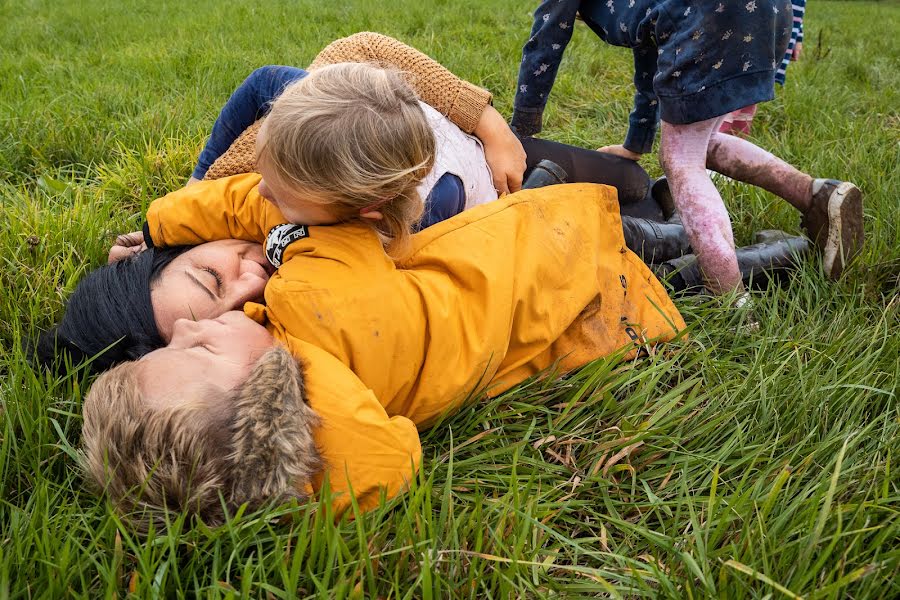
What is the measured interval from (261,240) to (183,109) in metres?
1.87

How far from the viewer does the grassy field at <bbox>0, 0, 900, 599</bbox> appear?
1246 mm

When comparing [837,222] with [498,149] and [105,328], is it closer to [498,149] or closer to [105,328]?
[498,149]

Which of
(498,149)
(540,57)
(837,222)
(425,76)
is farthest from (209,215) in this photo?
(837,222)

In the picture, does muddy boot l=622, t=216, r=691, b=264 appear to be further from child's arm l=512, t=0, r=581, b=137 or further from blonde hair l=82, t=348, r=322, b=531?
blonde hair l=82, t=348, r=322, b=531

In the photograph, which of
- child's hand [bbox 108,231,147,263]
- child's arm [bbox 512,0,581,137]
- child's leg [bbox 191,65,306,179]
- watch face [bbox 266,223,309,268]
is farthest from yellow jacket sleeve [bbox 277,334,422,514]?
child's arm [bbox 512,0,581,137]

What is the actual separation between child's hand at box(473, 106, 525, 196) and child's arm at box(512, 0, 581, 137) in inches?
17.3

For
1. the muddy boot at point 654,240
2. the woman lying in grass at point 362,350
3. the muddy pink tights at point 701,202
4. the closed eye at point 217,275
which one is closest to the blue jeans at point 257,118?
the woman lying in grass at point 362,350

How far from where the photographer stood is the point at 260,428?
1.28 meters

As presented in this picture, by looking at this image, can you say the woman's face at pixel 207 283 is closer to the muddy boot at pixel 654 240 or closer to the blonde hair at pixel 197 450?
the blonde hair at pixel 197 450

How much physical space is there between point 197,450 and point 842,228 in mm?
2207

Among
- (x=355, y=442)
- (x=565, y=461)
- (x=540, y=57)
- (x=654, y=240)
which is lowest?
(x=565, y=461)

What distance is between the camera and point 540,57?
253 cm

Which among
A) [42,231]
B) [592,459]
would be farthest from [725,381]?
[42,231]

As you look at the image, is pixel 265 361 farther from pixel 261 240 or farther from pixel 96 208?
pixel 96 208
